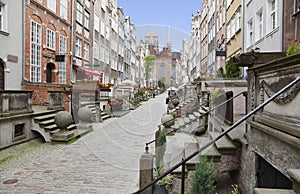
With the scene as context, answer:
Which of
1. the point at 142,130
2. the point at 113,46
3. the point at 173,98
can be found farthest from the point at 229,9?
the point at 113,46

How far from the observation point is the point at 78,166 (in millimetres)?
5559

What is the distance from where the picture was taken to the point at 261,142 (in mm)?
2938

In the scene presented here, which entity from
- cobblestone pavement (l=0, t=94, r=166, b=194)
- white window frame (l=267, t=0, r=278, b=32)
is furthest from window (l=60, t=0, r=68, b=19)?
white window frame (l=267, t=0, r=278, b=32)

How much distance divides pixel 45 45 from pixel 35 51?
3.47 feet

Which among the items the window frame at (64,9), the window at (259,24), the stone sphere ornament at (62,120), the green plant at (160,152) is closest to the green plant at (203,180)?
the green plant at (160,152)

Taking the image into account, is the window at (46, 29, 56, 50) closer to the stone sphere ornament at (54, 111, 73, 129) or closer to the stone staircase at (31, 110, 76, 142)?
the stone staircase at (31, 110, 76, 142)

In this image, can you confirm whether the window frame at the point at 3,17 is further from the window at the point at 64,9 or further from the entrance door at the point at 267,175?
the entrance door at the point at 267,175

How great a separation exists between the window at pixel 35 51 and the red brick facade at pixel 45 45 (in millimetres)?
236

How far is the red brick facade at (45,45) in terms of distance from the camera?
12256 millimetres

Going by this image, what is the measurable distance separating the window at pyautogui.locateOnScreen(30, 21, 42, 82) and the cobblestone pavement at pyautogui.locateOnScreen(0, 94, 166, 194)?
22.4ft

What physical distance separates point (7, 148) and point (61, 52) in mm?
10687

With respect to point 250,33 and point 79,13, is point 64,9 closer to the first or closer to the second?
point 79,13

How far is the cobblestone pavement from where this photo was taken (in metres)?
4.36

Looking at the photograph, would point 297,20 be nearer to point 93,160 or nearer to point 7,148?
point 93,160
